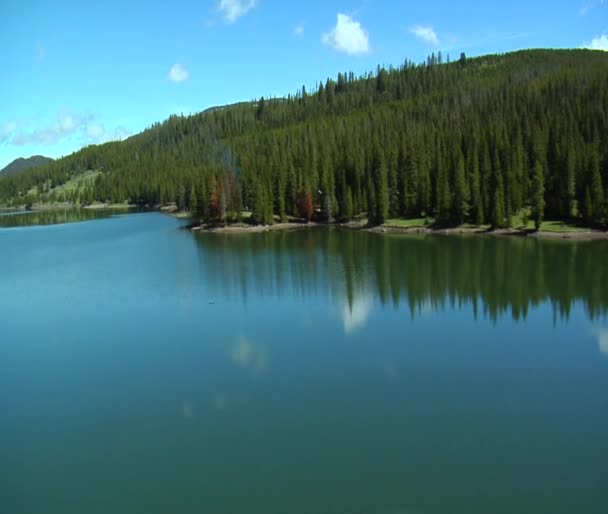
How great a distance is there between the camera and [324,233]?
83.9 metres

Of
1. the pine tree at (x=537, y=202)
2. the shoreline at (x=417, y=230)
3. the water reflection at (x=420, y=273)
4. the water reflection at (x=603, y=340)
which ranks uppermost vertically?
the pine tree at (x=537, y=202)

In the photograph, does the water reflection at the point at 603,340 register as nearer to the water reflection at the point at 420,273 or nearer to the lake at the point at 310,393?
the lake at the point at 310,393

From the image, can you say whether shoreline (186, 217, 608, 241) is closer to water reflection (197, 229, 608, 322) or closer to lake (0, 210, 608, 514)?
water reflection (197, 229, 608, 322)

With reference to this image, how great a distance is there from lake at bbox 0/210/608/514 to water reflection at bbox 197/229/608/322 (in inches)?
14.0

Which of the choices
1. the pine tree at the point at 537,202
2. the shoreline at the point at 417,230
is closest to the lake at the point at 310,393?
the shoreline at the point at 417,230

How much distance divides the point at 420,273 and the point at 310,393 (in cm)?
2827

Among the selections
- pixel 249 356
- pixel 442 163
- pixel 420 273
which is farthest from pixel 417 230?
pixel 249 356

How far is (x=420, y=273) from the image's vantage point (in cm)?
5153

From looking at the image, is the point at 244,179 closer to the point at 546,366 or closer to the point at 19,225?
the point at 19,225

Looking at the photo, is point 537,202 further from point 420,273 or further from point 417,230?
point 420,273

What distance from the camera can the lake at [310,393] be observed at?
18391 mm

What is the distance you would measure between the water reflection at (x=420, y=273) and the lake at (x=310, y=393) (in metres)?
0.36

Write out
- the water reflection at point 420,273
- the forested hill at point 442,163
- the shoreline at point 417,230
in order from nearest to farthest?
the water reflection at point 420,273, the shoreline at point 417,230, the forested hill at point 442,163

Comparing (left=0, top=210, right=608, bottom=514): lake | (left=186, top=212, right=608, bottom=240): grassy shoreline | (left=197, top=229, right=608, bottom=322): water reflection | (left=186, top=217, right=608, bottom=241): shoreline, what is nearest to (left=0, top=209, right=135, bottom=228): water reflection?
(left=186, top=212, right=608, bottom=240): grassy shoreline
